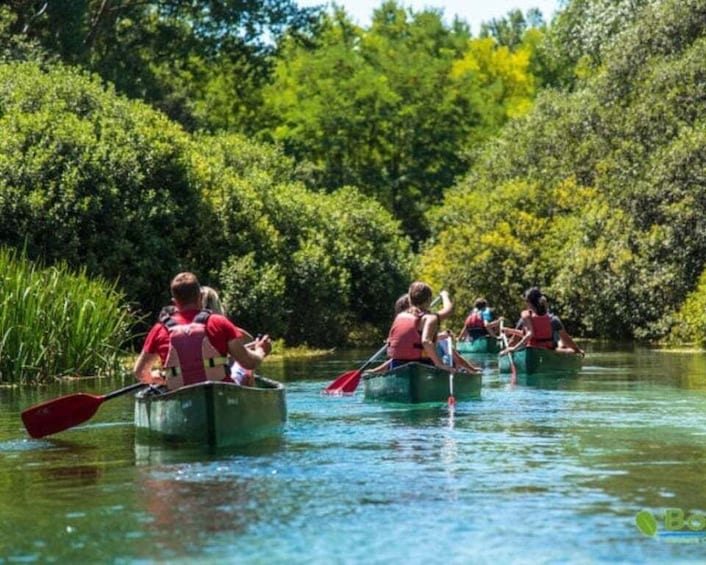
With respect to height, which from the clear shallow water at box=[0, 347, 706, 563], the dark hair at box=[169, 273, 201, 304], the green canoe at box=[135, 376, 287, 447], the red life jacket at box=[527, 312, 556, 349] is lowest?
the clear shallow water at box=[0, 347, 706, 563]

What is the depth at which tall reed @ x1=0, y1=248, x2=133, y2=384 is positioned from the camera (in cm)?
2611

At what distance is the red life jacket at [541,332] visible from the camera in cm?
2925

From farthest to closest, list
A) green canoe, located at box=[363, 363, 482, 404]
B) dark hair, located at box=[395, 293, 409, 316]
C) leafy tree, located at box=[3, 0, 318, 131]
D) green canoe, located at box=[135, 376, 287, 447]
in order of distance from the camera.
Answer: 1. leafy tree, located at box=[3, 0, 318, 131]
2. dark hair, located at box=[395, 293, 409, 316]
3. green canoe, located at box=[363, 363, 482, 404]
4. green canoe, located at box=[135, 376, 287, 447]

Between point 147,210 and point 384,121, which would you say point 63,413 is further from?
point 384,121

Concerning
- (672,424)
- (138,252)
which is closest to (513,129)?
(138,252)

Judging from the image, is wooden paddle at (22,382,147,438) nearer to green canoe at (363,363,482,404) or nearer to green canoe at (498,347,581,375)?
green canoe at (363,363,482,404)

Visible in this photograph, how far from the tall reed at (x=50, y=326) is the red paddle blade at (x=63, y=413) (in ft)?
27.1

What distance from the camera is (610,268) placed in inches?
2078

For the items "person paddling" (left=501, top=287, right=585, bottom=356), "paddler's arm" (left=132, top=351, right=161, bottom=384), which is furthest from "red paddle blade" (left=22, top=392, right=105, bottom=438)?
"person paddling" (left=501, top=287, right=585, bottom=356)

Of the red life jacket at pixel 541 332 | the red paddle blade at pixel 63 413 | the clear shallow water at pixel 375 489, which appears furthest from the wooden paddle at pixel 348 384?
the red paddle blade at pixel 63 413

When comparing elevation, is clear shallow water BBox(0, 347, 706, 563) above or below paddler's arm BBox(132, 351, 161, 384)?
below

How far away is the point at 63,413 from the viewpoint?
17812 mm

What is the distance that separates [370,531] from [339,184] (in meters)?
65.3

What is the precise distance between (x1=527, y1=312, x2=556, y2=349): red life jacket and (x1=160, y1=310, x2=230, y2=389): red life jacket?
14.1 metres
